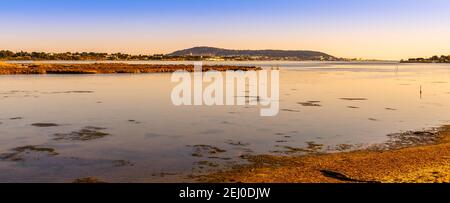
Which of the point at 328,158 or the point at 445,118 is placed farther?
the point at 445,118

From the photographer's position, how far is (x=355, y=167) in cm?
1316

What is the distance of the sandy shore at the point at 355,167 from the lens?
1180 centimetres

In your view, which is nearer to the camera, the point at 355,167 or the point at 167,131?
the point at 355,167

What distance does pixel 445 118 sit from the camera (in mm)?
24281

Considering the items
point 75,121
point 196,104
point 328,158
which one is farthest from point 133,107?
point 328,158

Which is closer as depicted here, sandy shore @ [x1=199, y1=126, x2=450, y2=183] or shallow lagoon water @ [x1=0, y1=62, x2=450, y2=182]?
sandy shore @ [x1=199, y1=126, x2=450, y2=183]

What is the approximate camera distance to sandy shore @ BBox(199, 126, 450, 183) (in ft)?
38.7

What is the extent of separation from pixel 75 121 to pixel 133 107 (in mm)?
6296

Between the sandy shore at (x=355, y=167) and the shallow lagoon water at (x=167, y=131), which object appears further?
the shallow lagoon water at (x=167, y=131)
